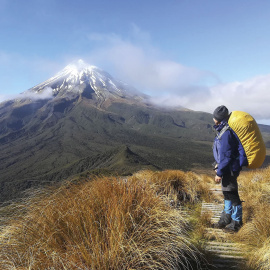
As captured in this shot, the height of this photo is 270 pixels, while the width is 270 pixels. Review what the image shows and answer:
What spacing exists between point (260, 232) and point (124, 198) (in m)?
1.58

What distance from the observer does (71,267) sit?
160 cm

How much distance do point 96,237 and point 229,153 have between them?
204cm

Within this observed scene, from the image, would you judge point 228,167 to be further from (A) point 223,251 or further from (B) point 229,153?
(A) point 223,251

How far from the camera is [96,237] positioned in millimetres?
1700

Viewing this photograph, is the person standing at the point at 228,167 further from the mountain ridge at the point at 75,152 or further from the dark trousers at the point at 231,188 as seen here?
the mountain ridge at the point at 75,152

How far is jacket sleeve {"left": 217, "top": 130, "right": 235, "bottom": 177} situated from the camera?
9.66 feet

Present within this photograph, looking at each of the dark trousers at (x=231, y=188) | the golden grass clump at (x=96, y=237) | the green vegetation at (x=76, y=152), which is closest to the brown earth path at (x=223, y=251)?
the golden grass clump at (x=96, y=237)

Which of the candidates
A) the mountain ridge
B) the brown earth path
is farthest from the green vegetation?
the brown earth path

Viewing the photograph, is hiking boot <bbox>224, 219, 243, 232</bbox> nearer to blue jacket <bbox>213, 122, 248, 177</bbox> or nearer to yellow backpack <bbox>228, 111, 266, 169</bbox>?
blue jacket <bbox>213, 122, 248, 177</bbox>

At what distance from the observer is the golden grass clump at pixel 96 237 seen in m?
1.64

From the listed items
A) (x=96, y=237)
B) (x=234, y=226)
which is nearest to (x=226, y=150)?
(x=234, y=226)

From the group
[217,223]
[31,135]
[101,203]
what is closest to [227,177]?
[217,223]

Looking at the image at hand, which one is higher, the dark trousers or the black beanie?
the black beanie

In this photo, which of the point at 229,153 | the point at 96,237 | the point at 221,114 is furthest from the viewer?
the point at 221,114
